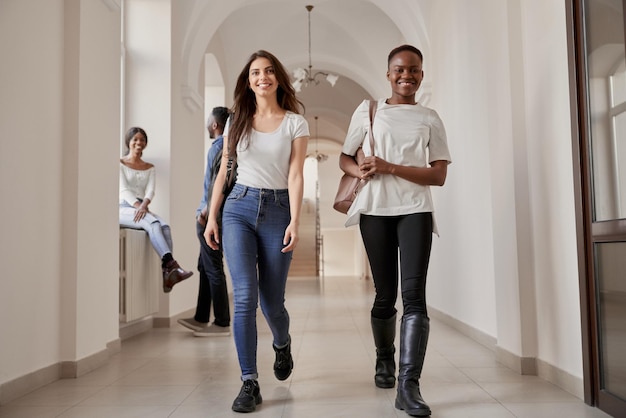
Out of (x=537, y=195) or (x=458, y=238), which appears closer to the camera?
(x=537, y=195)

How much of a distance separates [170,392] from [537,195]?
2191mm

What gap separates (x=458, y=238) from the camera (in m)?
5.82

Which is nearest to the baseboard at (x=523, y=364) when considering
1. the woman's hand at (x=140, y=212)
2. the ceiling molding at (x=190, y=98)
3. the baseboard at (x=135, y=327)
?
the baseboard at (x=135, y=327)

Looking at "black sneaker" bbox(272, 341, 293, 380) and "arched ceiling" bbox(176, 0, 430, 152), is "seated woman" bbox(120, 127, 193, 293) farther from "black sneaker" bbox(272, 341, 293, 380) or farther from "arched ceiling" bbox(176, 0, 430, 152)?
"black sneaker" bbox(272, 341, 293, 380)

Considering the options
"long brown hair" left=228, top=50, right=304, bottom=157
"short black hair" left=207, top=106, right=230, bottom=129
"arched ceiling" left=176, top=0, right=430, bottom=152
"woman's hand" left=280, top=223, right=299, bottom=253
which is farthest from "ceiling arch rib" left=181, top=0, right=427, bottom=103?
"woman's hand" left=280, top=223, right=299, bottom=253

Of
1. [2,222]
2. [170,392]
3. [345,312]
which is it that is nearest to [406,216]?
[170,392]

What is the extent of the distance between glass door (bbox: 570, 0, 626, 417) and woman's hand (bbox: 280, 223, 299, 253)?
1.26m

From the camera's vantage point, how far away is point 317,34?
36.9 ft

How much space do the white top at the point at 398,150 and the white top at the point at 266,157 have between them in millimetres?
362

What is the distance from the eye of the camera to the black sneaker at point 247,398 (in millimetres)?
2760

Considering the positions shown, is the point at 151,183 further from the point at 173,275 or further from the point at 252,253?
the point at 252,253

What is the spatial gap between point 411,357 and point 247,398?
0.73 meters

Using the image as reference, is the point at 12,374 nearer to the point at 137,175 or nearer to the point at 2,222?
the point at 2,222

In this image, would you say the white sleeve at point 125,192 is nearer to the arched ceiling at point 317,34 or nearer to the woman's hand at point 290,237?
the arched ceiling at point 317,34
